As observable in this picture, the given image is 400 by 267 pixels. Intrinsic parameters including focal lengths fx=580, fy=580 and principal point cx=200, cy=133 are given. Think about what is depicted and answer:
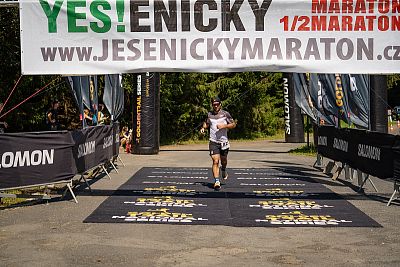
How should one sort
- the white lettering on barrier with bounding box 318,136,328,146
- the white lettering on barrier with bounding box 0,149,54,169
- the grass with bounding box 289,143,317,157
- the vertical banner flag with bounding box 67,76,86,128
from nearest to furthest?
the white lettering on barrier with bounding box 0,149,54,169, the vertical banner flag with bounding box 67,76,86,128, the white lettering on barrier with bounding box 318,136,328,146, the grass with bounding box 289,143,317,157

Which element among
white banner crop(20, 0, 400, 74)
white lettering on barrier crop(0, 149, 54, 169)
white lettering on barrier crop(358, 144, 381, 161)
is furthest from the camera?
white lettering on barrier crop(358, 144, 381, 161)

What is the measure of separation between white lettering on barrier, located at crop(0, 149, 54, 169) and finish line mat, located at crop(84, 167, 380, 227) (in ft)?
4.27

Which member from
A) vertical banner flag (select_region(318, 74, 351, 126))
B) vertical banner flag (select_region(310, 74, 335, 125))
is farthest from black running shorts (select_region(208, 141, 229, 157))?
vertical banner flag (select_region(310, 74, 335, 125))

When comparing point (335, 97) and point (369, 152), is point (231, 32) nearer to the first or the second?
point (369, 152)

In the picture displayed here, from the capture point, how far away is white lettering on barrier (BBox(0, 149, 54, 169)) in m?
9.64

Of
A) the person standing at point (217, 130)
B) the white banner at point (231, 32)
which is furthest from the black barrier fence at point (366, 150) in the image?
the person standing at point (217, 130)

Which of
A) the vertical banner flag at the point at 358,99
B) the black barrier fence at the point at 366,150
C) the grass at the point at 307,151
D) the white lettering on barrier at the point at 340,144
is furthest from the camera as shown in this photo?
the grass at the point at 307,151

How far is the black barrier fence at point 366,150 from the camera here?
10422mm

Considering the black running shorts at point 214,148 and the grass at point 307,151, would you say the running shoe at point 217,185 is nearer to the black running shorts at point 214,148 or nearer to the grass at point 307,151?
the black running shorts at point 214,148

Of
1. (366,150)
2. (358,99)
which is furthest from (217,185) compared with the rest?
(358,99)

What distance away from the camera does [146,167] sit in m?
18.2

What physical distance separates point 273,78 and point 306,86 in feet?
62.2

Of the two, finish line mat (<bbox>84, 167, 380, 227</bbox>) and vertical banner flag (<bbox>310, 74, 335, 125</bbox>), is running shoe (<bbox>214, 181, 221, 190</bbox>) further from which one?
vertical banner flag (<bbox>310, 74, 335, 125</bbox>)

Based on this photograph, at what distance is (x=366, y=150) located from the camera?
11.8 m
